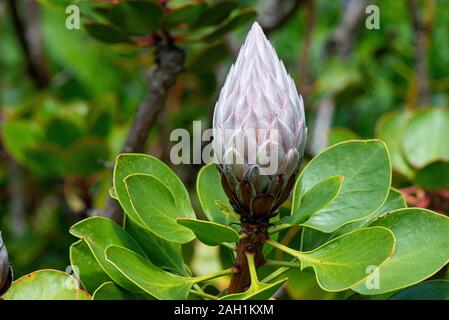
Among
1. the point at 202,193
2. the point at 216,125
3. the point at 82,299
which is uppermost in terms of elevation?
the point at 216,125

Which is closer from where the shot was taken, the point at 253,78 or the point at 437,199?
the point at 253,78

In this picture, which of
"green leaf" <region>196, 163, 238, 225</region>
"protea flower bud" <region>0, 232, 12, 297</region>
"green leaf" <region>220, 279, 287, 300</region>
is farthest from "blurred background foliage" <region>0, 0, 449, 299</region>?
"protea flower bud" <region>0, 232, 12, 297</region>

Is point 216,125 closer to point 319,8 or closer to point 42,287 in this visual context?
point 42,287

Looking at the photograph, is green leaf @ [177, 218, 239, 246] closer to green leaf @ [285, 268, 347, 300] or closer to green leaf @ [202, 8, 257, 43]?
green leaf @ [285, 268, 347, 300]

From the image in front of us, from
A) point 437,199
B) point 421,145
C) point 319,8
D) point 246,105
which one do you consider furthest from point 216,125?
point 319,8

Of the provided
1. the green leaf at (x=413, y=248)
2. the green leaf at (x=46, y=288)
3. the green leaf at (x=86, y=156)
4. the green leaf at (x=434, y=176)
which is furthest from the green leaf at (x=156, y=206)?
the green leaf at (x=86, y=156)

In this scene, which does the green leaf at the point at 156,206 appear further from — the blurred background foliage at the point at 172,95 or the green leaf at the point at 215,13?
the green leaf at the point at 215,13
